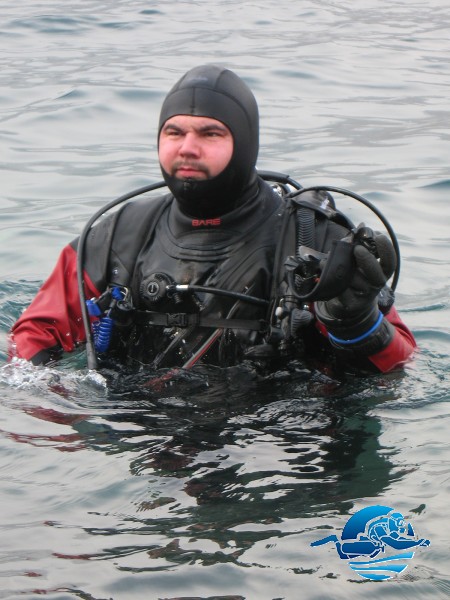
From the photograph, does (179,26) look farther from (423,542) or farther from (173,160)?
(423,542)

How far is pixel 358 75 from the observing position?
39.7ft

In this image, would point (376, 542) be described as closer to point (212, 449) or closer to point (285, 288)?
point (212, 449)

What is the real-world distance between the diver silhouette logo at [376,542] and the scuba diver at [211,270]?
0.90 m

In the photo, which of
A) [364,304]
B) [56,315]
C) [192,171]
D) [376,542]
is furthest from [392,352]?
[56,315]

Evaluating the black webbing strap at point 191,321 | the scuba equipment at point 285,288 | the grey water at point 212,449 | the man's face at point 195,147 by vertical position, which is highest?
the man's face at point 195,147

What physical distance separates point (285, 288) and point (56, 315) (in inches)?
40.4

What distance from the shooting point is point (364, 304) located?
4.11 metres

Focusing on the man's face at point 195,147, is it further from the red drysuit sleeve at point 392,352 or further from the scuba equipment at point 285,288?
the red drysuit sleeve at point 392,352

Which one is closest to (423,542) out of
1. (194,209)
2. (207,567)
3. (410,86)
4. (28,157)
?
(207,567)

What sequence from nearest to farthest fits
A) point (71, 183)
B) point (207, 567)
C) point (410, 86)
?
point (207, 567) < point (71, 183) < point (410, 86)

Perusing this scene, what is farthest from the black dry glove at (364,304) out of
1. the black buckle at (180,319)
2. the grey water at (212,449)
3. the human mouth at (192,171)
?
the human mouth at (192,171)

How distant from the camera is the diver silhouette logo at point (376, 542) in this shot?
3236mm

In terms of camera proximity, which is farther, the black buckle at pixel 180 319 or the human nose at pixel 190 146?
the black buckle at pixel 180 319

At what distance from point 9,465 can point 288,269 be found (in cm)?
119
